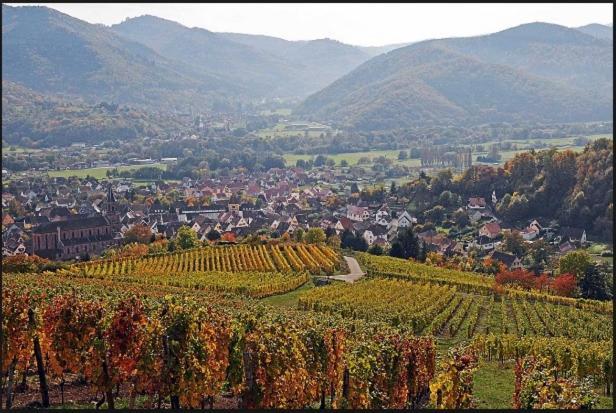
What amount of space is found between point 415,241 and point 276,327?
175 feet

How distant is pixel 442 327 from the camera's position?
3638 cm

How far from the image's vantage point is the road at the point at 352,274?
51.8 metres

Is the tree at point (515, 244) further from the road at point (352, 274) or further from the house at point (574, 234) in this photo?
the road at point (352, 274)

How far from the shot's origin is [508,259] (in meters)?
72.2

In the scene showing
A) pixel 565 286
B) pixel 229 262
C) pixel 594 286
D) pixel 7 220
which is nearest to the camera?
pixel 594 286

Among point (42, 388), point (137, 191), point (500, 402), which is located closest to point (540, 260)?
point (500, 402)

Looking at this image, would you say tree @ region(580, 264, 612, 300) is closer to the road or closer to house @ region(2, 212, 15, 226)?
the road

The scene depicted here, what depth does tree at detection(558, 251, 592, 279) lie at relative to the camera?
192ft

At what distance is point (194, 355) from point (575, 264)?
49.0 meters

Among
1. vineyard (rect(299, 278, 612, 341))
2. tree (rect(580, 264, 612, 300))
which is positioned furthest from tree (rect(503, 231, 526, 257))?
vineyard (rect(299, 278, 612, 341))

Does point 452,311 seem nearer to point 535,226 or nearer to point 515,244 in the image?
point 515,244

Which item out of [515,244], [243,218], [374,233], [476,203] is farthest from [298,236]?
[476,203]

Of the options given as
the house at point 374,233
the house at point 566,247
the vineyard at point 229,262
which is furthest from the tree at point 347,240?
the house at point 566,247

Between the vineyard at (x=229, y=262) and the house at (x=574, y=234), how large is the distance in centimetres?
3538
